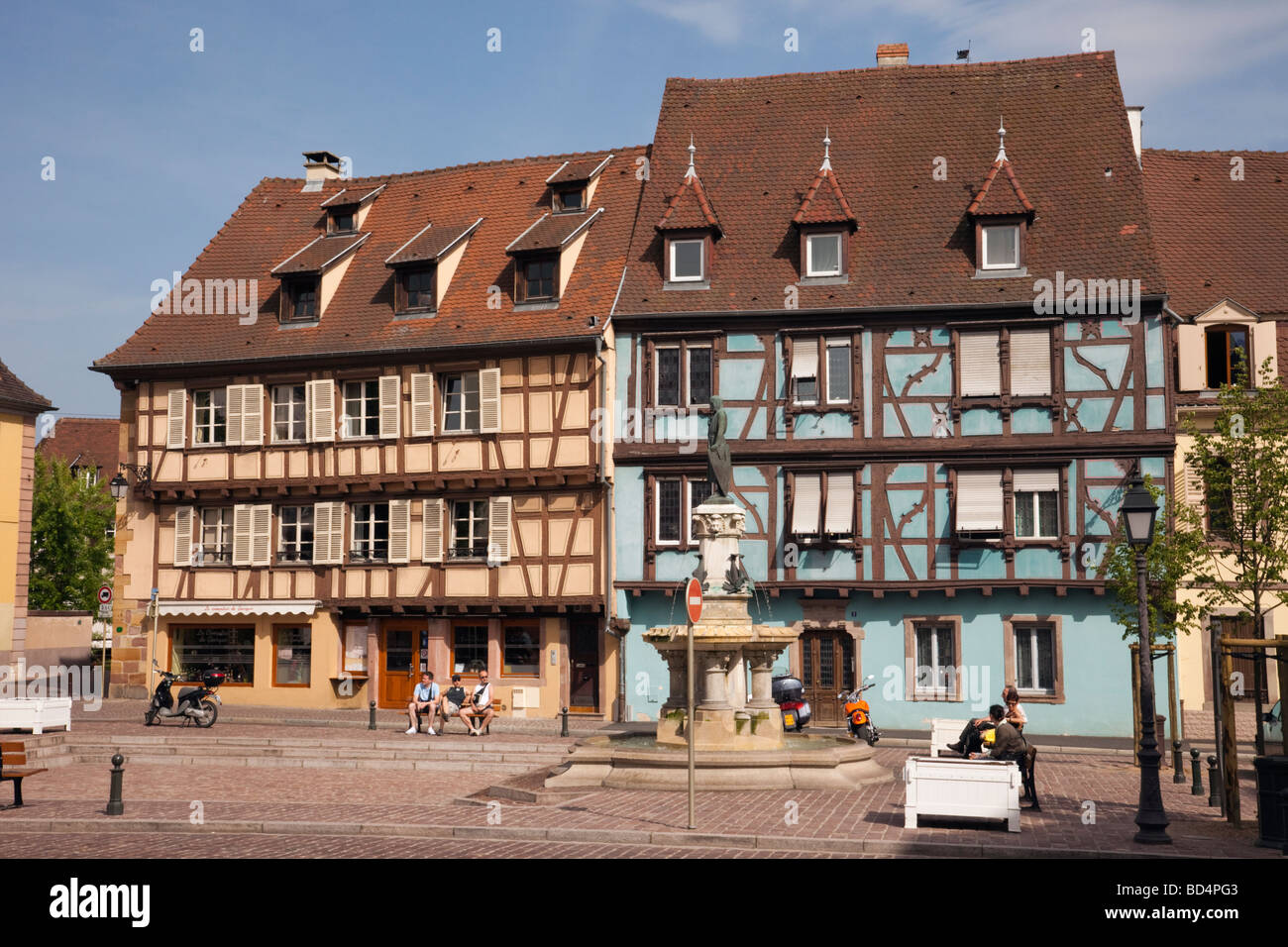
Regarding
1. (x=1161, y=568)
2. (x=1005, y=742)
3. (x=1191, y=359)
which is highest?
(x=1191, y=359)

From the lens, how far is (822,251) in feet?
101

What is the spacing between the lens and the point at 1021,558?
28.5 metres

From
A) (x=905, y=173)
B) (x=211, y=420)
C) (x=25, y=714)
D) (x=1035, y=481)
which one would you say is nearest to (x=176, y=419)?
(x=211, y=420)

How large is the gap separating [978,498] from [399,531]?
12.6 metres

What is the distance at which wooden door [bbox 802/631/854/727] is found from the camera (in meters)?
29.2

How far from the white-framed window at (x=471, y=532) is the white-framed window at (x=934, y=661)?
9.59 m

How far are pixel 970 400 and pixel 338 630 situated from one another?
14.9m

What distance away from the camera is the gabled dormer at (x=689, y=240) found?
30969 millimetres

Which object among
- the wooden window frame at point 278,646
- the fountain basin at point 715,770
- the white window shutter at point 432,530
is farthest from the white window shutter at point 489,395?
the fountain basin at point 715,770

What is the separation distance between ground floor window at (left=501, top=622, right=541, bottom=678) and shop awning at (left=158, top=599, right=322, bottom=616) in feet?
15.0

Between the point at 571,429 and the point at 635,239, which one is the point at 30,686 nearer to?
the point at 571,429

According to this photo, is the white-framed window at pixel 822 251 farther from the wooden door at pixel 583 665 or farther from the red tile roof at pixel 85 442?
the red tile roof at pixel 85 442

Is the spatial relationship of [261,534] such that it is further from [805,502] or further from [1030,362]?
[1030,362]

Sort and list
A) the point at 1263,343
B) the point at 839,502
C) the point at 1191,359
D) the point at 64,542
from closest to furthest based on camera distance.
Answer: the point at 839,502
the point at 1263,343
the point at 1191,359
the point at 64,542
